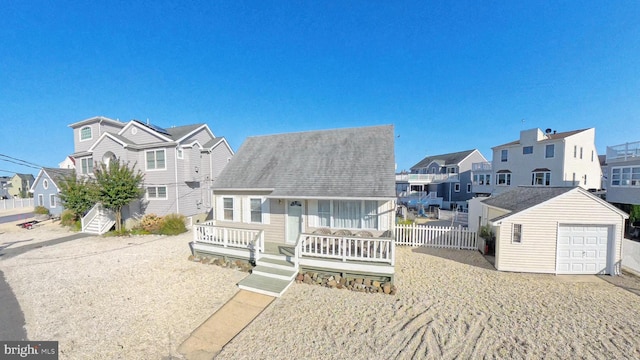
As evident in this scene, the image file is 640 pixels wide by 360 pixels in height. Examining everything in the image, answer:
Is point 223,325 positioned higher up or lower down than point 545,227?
lower down

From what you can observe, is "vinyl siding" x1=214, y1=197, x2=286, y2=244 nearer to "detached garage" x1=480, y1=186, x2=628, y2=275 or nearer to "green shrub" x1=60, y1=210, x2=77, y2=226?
"detached garage" x1=480, y1=186, x2=628, y2=275

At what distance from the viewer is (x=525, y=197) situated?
35.6ft

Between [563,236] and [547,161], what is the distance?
21.3 meters

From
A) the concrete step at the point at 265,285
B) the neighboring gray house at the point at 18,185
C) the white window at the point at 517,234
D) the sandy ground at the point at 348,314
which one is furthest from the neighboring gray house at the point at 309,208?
the neighboring gray house at the point at 18,185

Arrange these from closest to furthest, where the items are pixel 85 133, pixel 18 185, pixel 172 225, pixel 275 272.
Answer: pixel 275 272
pixel 172 225
pixel 85 133
pixel 18 185

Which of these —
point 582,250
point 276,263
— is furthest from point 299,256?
point 582,250

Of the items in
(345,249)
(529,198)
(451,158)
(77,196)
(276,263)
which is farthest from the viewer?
(451,158)

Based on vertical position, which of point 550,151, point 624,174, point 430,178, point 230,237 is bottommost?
point 230,237

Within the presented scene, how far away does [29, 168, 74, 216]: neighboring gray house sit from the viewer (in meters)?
24.1

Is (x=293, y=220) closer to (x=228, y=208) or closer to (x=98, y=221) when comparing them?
(x=228, y=208)

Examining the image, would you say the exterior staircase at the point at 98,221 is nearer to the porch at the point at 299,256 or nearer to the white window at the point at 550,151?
the porch at the point at 299,256

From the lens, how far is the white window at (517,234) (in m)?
9.41

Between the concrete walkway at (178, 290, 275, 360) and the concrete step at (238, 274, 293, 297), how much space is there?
15 cm

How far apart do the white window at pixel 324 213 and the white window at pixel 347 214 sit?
0.94 feet
